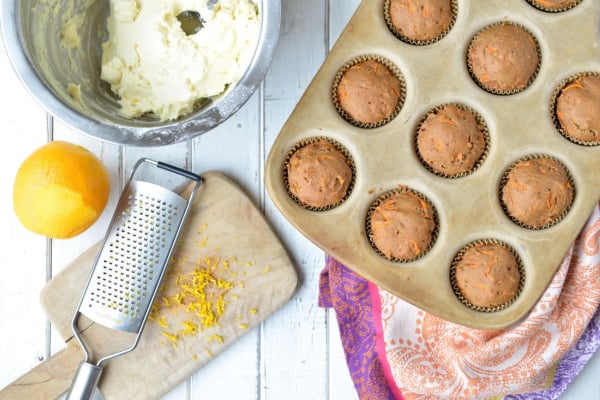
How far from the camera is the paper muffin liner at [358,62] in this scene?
5.57ft

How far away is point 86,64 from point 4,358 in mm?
932

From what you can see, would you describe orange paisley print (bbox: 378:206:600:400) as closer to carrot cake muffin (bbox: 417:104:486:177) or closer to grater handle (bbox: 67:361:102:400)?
carrot cake muffin (bbox: 417:104:486:177)

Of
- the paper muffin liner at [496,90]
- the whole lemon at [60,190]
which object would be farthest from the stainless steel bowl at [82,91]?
the paper muffin liner at [496,90]

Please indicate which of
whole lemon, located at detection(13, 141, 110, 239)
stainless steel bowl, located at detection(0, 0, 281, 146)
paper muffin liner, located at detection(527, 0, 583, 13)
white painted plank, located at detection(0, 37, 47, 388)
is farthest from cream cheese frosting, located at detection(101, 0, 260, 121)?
paper muffin liner, located at detection(527, 0, 583, 13)

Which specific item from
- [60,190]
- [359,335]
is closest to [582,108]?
[359,335]

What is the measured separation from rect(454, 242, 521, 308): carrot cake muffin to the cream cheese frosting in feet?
2.44

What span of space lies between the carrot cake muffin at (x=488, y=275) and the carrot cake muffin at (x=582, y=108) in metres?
0.34

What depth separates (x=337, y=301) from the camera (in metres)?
1.91

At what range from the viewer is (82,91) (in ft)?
5.49

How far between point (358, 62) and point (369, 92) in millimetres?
92

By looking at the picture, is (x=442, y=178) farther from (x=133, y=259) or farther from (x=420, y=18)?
(x=133, y=259)

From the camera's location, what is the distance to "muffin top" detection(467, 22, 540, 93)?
166 cm

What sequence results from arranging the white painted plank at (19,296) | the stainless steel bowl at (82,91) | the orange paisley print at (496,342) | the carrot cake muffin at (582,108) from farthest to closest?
the white painted plank at (19,296) → the orange paisley print at (496,342) → the carrot cake muffin at (582,108) → the stainless steel bowl at (82,91)

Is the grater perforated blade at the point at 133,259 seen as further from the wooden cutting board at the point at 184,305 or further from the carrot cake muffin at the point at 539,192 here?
the carrot cake muffin at the point at 539,192
